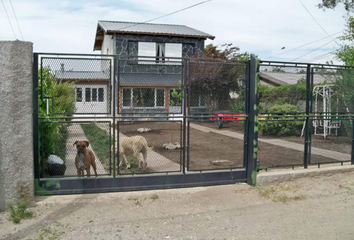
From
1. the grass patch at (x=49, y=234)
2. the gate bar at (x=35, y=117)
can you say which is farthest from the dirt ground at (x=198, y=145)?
the grass patch at (x=49, y=234)

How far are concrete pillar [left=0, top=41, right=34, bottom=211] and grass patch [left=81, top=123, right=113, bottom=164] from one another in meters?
1.11

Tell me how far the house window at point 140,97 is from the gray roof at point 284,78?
2.60 m

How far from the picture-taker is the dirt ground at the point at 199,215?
4.91 metres

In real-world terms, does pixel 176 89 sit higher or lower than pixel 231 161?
higher

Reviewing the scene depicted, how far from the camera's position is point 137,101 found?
6535 mm

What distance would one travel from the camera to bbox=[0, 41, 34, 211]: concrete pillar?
5418 millimetres

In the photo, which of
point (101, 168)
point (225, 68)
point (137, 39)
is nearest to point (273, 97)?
point (225, 68)

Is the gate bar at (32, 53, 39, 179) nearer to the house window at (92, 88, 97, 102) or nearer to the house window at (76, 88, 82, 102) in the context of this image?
the house window at (76, 88, 82, 102)

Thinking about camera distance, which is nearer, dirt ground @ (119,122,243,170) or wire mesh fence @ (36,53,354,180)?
wire mesh fence @ (36,53,354,180)

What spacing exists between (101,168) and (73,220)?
2.14m

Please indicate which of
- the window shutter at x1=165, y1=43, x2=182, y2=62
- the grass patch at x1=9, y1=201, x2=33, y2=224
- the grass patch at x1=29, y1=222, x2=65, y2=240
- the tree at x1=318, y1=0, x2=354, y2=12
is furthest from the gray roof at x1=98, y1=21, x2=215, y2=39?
the grass patch at x1=29, y1=222, x2=65, y2=240

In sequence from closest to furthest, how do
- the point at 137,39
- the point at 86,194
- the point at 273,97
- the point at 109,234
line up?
the point at 109,234
the point at 86,194
the point at 273,97
the point at 137,39

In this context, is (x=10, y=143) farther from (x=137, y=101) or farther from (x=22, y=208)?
(x=137, y=101)

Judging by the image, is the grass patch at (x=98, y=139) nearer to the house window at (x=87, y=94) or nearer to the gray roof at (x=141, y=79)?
the house window at (x=87, y=94)
